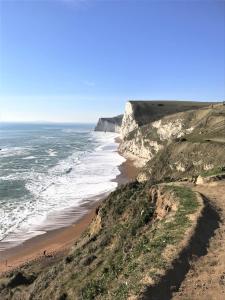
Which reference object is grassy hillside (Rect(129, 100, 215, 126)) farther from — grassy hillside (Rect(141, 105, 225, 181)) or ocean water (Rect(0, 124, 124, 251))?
grassy hillside (Rect(141, 105, 225, 181))

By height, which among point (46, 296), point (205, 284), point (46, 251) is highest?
point (205, 284)

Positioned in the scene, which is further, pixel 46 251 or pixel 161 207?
pixel 46 251

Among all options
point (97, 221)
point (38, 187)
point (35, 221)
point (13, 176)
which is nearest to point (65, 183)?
point (38, 187)

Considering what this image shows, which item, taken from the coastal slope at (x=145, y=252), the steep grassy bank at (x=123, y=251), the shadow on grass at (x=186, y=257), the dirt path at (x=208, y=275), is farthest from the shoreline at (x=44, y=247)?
the dirt path at (x=208, y=275)

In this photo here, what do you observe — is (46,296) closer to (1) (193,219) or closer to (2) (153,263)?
(2) (153,263)

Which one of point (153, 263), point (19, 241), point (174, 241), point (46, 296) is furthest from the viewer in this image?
point (19, 241)

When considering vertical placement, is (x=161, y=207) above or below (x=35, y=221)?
above

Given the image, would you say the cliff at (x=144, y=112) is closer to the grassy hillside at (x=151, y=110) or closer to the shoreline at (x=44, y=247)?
the grassy hillside at (x=151, y=110)

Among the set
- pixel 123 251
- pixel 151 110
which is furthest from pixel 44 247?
pixel 151 110
